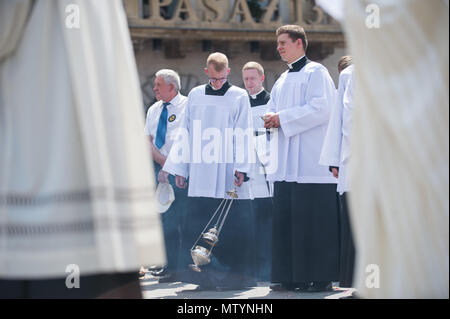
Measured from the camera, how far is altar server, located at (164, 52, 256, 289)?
759 cm

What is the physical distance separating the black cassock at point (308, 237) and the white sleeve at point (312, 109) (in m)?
0.47

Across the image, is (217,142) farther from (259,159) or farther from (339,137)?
(339,137)

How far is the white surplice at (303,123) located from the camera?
6.89 meters

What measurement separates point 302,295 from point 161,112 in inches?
108

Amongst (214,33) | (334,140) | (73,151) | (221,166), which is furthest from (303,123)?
(214,33)

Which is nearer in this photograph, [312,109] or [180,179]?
[312,109]

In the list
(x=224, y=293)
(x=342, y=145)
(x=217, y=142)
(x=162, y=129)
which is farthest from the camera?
(x=162, y=129)

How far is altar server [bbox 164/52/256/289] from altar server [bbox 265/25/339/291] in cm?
58

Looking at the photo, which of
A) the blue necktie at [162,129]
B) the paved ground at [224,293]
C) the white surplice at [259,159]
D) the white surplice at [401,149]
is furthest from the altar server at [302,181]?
the white surplice at [401,149]

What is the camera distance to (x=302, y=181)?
6988 millimetres

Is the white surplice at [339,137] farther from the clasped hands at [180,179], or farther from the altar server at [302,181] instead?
the clasped hands at [180,179]

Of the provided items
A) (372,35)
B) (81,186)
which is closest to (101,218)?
(81,186)

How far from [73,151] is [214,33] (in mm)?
15825

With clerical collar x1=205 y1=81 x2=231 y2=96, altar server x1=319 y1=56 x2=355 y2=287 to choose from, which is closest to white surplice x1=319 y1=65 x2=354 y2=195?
altar server x1=319 y1=56 x2=355 y2=287
